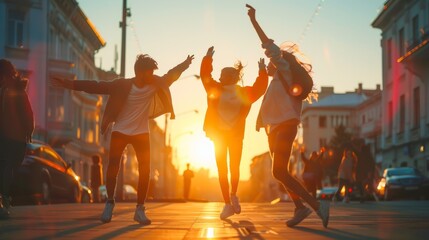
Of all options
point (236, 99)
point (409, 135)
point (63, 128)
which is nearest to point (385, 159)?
point (409, 135)

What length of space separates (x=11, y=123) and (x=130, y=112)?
1865mm

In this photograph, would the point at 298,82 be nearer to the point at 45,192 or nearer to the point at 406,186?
the point at 45,192

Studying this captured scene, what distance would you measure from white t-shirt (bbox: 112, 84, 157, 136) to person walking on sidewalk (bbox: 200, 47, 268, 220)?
1153mm

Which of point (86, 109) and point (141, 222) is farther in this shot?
point (86, 109)

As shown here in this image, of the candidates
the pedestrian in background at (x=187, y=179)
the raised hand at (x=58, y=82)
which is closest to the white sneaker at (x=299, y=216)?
the raised hand at (x=58, y=82)

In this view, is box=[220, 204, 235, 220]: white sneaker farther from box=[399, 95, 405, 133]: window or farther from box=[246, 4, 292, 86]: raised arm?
box=[399, 95, 405, 133]: window

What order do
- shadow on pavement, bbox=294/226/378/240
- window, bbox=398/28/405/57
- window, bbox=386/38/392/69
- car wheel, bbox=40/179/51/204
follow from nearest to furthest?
shadow on pavement, bbox=294/226/378/240
car wheel, bbox=40/179/51/204
window, bbox=398/28/405/57
window, bbox=386/38/392/69

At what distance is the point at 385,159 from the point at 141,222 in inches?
1936

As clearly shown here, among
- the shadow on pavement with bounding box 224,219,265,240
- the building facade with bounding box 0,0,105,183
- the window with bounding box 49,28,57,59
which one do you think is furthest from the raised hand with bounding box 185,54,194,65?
the window with bounding box 49,28,57,59

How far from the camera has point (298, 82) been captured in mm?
9273

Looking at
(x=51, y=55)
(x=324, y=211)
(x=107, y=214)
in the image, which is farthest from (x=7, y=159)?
(x=51, y=55)

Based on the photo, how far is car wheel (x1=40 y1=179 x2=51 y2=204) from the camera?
20.8 m

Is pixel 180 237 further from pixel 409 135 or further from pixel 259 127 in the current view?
pixel 409 135

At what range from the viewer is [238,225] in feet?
30.9
